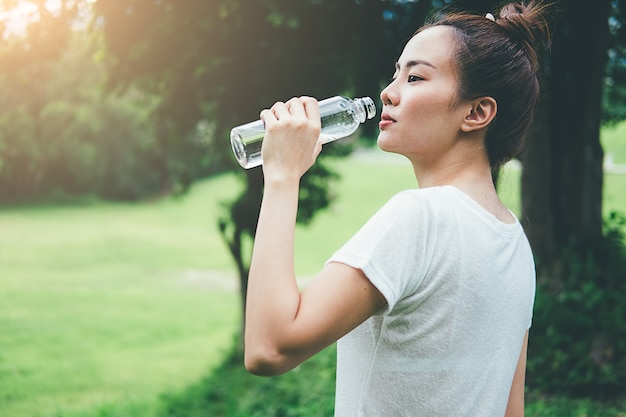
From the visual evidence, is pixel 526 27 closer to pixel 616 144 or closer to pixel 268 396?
pixel 268 396

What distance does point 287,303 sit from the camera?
1134 millimetres

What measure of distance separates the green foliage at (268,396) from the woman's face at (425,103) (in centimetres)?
527

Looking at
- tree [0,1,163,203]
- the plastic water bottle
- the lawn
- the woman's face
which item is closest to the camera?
the woman's face

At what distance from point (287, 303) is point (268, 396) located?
7.27 m

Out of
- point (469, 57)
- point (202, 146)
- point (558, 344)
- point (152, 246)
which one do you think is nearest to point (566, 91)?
point (558, 344)

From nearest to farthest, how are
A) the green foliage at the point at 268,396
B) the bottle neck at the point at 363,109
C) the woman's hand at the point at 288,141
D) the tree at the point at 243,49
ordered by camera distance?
the woman's hand at the point at 288,141, the bottle neck at the point at 363,109, the green foliage at the point at 268,396, the tree at the point at 243,49

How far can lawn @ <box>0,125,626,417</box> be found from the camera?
12.8 meters

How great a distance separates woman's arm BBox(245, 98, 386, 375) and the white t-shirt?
0.14ft

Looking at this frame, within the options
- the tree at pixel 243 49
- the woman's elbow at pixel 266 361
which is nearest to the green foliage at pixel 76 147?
the tree at pixel 243 49

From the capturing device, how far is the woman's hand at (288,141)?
4.20 ft

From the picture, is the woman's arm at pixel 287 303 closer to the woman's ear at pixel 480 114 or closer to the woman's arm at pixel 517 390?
the woman's ear at pixel 480 114

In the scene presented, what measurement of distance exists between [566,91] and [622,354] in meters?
2.62

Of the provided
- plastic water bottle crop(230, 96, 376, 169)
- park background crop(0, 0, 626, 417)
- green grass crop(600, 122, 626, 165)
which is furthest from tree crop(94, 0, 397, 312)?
green grass crop(600, 122, 626, 165)

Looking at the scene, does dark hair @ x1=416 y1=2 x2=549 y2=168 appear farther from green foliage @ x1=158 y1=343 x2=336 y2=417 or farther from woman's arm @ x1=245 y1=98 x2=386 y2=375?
green foliage @ x1=158 y1=343 x2=336 y2=417
